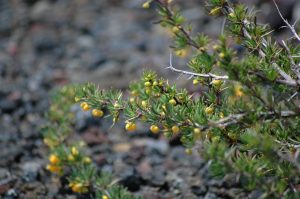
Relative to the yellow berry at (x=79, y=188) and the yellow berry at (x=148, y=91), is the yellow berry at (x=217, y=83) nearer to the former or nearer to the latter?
the yellow berry at (x=148, y=91)

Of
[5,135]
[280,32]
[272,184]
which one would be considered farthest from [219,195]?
[280,32]

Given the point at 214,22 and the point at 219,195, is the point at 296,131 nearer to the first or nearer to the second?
the point at 219,195

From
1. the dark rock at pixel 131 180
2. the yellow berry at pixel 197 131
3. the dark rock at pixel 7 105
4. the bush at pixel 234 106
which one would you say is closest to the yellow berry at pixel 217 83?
the bush at pixel 234 106

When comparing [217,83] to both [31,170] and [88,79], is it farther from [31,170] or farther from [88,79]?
[88,79]

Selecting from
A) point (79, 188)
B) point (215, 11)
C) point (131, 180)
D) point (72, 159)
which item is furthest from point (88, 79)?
point (215, 11)

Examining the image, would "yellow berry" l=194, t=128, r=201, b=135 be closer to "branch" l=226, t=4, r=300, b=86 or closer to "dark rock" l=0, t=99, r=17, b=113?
"branch" l=226, t=4, r=300, b=86

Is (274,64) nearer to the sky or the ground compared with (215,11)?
nearer to the ground
